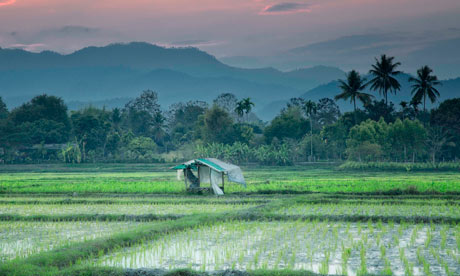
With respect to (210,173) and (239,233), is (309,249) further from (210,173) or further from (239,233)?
(210,173)

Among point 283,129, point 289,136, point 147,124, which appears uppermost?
point 147,124

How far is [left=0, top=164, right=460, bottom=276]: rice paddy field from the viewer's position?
7.97 metres

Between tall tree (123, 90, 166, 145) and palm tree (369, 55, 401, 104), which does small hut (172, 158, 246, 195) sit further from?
tall tree (123, 90, 166, 145)

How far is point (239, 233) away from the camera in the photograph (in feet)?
37.3

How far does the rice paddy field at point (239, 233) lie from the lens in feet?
26.1

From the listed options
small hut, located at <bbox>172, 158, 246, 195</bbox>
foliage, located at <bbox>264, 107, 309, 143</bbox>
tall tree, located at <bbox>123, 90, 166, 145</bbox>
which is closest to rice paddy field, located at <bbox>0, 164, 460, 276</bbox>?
small hut, located at <bbox>172, 158, 246, 195</bbox>

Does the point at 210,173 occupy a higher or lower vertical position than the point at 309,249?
higher

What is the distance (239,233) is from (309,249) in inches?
95.8

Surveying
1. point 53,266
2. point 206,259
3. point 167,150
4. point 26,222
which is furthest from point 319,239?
point 167,150

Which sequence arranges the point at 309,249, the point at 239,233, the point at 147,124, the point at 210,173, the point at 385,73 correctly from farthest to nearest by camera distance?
the point at 147,124
the point at 385,73
the point at 210,173
the point at 239,233
the point at 309,249

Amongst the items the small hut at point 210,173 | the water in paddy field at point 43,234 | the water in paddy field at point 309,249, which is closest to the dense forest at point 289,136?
the small hut at point 210,173

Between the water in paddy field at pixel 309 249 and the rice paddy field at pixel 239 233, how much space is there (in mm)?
22

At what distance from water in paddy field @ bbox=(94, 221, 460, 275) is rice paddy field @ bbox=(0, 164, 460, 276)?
22 mm

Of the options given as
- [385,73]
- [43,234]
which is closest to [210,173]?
[43,234]
